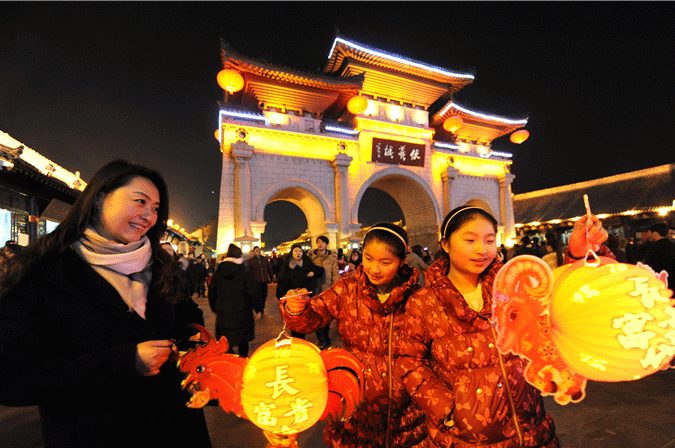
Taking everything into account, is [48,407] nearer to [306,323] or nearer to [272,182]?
[306,323]

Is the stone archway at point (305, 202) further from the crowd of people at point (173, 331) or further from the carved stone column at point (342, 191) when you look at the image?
the crowd of people at point (173, 331)

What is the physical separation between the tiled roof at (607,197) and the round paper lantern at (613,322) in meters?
22.8

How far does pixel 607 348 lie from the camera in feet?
3.19

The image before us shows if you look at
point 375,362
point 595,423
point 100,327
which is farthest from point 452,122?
point 100,327

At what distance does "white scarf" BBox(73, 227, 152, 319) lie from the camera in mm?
1141

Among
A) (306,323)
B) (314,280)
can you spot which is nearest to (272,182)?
(314,280)

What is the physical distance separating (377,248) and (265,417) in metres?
0.95

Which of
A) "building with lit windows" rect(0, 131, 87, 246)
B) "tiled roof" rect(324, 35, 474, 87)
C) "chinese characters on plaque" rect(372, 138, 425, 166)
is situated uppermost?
"tiled roof" rect(324, 35, 474, 87)

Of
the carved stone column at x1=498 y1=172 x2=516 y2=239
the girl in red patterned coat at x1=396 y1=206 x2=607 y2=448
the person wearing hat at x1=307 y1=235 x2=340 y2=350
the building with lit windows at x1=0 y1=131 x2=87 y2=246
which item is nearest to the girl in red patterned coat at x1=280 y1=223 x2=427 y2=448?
the girl in red patterned coat at x1=396 y1=206 x2=607 y2=448

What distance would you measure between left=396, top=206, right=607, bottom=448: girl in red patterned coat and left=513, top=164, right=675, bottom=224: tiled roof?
2273 cm

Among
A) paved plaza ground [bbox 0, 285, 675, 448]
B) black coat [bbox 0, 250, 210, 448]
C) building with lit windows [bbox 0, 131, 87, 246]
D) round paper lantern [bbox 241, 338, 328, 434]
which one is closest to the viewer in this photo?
black coat [bbox 0, 250, 210, 448]

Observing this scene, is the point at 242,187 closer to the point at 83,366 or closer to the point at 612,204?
the point at 83,366

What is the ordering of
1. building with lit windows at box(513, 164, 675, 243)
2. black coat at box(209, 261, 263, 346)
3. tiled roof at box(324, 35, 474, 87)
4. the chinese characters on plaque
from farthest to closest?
building with lit windows at box(513, 164, 675, 243), the chinese characters on plaque, tiled roof at box(324, 35, 474, 87), black coat at box(209, 261, 263, 346)

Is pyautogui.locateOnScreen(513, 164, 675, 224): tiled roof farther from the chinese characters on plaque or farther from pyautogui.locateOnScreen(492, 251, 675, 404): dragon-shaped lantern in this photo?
pyautogui.locateOnScreen(492, 251, 675, 404): dragon-shaped lantern
